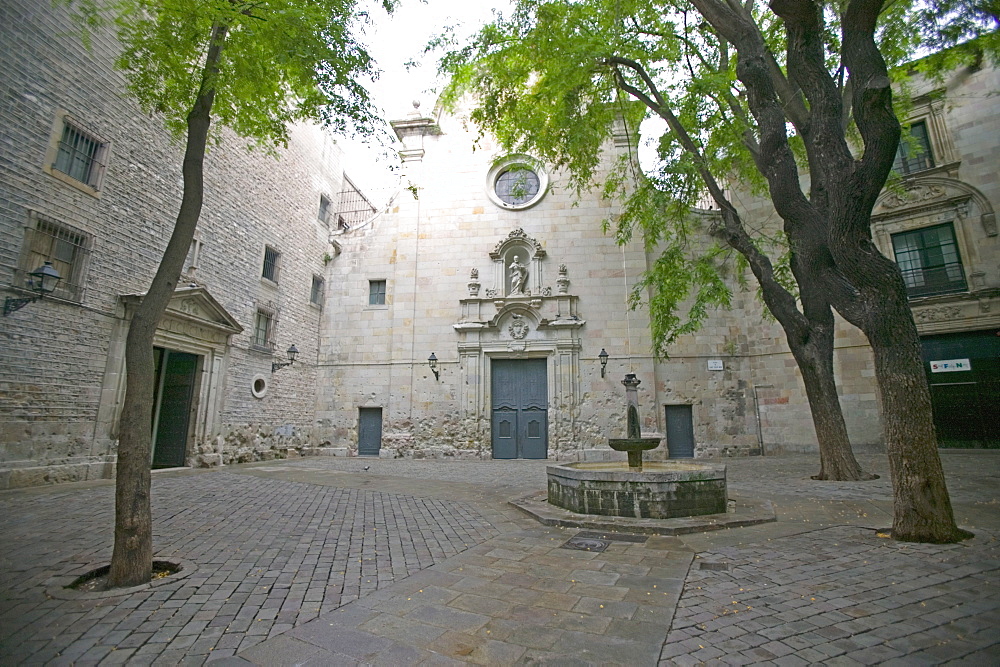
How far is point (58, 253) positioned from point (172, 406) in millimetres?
4580

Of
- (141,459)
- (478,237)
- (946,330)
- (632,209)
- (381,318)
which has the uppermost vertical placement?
(478,237)

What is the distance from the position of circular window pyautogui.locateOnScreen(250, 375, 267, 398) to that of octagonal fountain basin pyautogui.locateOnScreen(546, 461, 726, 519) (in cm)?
1112

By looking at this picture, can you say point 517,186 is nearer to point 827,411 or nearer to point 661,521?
point 827,411

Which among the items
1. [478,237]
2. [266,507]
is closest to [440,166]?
[478,237]

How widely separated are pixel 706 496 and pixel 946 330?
39.0ft

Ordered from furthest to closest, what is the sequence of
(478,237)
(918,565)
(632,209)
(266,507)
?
1. (478,237)
2. (632,209)
3. (266,507)
4. (918,565)

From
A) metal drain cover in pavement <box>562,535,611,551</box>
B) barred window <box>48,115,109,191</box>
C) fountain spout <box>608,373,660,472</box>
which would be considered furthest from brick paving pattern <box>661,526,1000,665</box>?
barred window <box>48,115,109,191</box>

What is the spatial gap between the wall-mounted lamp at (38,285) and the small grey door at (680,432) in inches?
595

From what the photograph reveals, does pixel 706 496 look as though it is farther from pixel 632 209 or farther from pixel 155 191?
pixel 155 191

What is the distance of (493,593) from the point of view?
3418 mm

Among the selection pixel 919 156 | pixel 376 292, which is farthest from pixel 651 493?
pixel 919 156

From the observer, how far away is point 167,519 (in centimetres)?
568

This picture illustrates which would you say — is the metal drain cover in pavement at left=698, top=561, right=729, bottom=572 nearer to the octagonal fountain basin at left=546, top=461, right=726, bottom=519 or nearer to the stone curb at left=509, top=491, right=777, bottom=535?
the stone curb at left=509, top=491, right=777, bottom=535

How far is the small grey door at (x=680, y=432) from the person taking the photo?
572 inches
